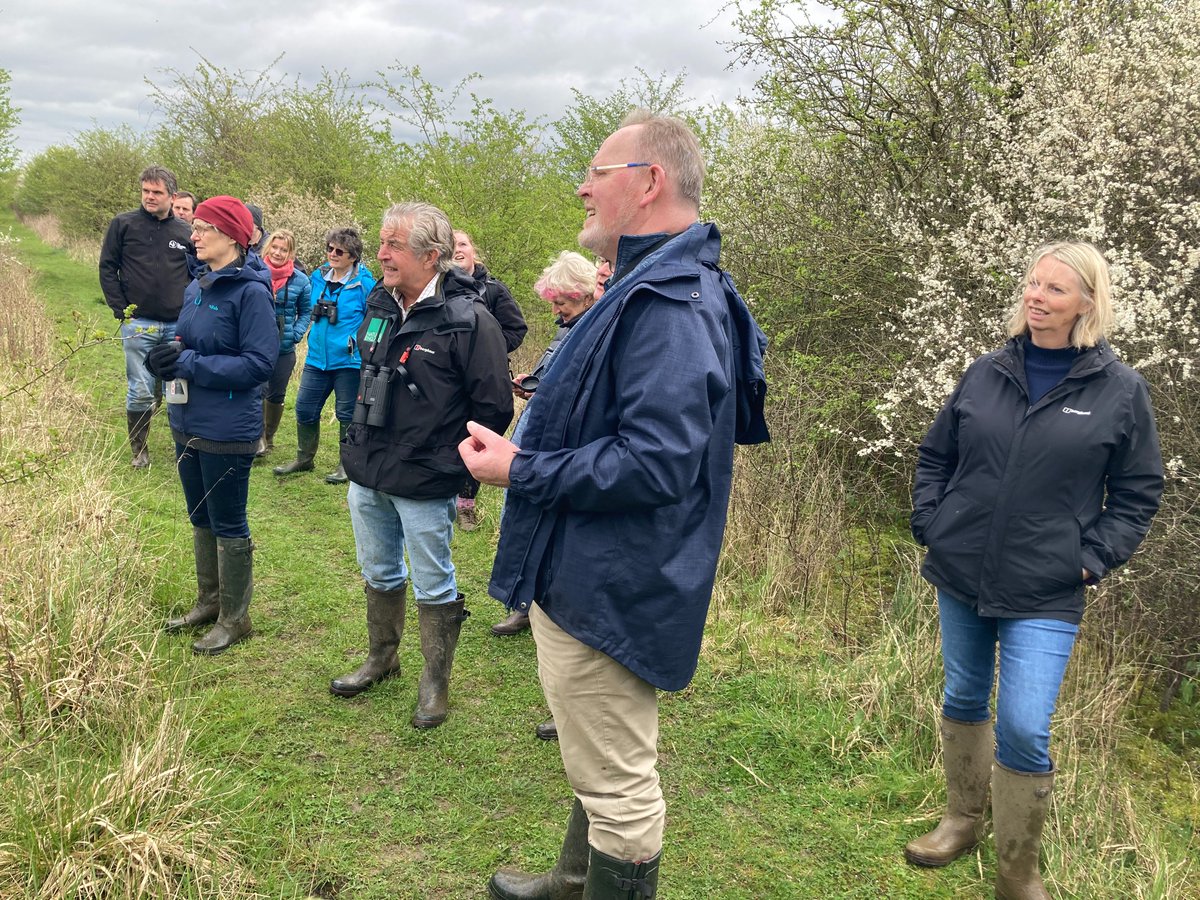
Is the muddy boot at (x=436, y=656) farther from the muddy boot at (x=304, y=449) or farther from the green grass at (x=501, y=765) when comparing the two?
the muddy boot at (x=304, y=449)

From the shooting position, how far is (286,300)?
7.14 metres

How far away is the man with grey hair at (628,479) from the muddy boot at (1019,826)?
127 cm

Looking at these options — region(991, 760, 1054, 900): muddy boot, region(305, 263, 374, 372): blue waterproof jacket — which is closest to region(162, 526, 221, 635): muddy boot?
region(305, 263, 374, 372): blue waterproof jacket

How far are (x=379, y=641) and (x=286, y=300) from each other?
4.31m

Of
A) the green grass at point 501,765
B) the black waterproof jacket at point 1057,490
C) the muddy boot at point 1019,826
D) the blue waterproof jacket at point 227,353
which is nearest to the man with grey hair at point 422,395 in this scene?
the green grass at point 501,765

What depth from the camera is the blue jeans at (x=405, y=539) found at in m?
3.41

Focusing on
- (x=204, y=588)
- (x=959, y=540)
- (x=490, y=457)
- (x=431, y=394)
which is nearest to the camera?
(x=490, y=457)

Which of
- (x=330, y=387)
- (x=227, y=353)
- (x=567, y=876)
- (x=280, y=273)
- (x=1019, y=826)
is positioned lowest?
(x=567, y=876)

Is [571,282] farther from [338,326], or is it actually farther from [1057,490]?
[338,326]

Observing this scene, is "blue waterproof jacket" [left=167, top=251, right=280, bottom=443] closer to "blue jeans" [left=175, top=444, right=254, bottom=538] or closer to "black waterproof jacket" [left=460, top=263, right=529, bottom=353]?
"blue jeans" [left=175, top=444, right=254, bottom=538]

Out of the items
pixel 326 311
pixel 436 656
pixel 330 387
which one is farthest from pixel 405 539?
pixel 330 387

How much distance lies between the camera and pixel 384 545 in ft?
11.9

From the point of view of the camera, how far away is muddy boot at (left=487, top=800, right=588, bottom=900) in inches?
97.2

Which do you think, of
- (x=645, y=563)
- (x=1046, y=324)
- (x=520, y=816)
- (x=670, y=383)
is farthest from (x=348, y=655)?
(x=1046, y=324)
